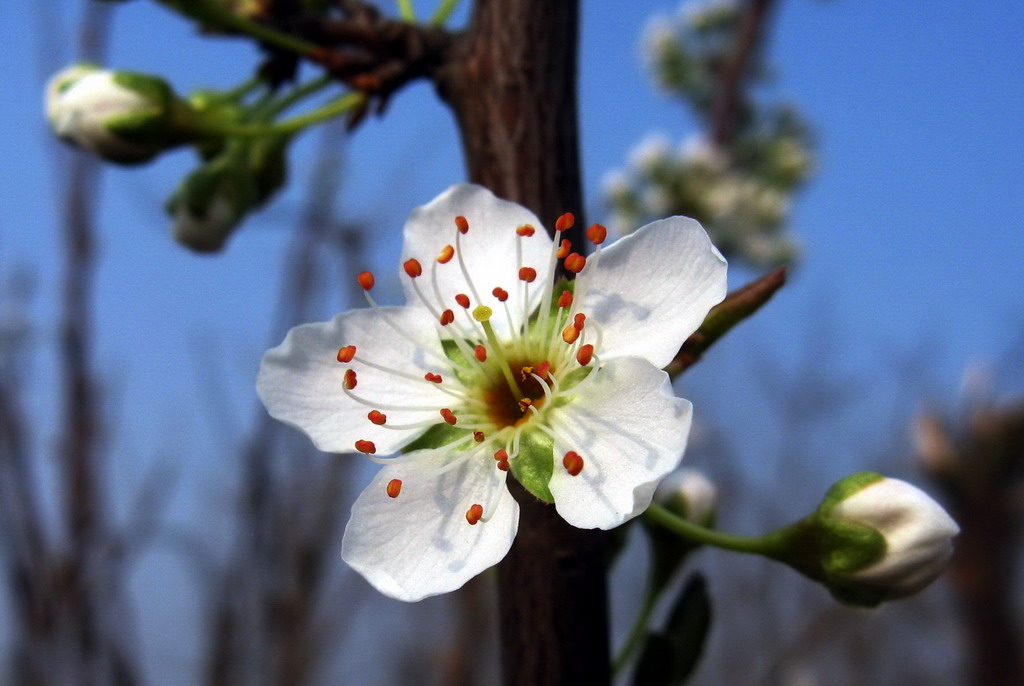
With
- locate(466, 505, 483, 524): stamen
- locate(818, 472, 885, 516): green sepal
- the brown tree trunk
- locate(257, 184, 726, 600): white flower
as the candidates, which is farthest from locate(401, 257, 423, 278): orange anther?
locate(818, 472, 885, 516): green sepal

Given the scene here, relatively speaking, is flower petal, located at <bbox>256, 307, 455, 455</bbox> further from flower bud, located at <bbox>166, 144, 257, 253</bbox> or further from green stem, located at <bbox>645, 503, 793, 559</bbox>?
flower bud, located at <bbox>166, 144, 257, 253</bbox>

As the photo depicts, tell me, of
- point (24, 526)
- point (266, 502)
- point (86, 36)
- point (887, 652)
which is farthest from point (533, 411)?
point (887, 652)

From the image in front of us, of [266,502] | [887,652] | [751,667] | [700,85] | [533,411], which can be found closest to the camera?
[533,411]

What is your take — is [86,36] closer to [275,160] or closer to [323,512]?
[275,160]

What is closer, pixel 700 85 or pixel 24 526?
pixel 24 526

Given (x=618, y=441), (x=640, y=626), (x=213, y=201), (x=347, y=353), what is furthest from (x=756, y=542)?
(x=213, y=201)

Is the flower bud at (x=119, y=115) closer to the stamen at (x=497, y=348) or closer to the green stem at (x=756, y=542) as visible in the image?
the stamen at (x=497, y=348)
